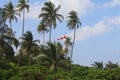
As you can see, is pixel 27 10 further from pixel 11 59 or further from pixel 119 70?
pixel 119 70

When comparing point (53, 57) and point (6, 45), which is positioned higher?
point (6, 45)

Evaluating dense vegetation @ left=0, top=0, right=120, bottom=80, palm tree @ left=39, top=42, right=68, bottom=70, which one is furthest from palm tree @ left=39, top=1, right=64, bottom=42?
palm tree @ left=39, top=42, right=68, bottom=70

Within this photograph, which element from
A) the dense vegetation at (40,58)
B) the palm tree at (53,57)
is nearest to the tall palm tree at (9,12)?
the dense vegetation at (40,58)

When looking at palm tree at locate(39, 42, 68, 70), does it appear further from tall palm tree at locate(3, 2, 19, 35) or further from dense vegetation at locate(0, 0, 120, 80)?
tall palm tree at locate(3, 2, 19, 35)

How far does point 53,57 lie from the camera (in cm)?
7762

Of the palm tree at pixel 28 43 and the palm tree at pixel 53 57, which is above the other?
the palm tree at pixel 28 43

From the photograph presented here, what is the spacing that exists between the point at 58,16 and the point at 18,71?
2789cm

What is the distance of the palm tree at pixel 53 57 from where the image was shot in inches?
3054

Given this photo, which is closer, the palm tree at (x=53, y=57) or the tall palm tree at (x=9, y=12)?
the palm tree at (x=53, y=57)

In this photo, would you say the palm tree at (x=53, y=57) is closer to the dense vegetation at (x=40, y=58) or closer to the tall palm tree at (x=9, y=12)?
the dense vegetation at (x=40, y=58)

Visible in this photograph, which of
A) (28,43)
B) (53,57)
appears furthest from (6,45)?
(53,57)

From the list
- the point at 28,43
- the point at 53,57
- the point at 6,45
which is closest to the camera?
the point at 53,57

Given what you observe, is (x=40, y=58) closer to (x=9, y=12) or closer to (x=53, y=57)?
(x=53, y=57)

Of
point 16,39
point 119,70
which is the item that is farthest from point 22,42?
point 119,70
